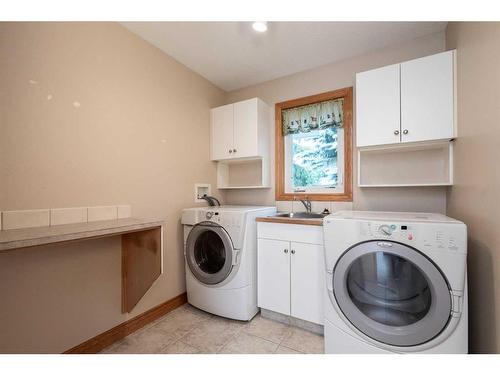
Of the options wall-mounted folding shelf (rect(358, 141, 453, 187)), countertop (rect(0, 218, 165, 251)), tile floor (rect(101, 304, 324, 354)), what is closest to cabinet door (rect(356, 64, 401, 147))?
wall-mounted folding shelf (rect(358, 141, 453, 187))

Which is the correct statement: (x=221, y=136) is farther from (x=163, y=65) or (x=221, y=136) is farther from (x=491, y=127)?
(x=491, y=127)

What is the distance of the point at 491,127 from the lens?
1.04m

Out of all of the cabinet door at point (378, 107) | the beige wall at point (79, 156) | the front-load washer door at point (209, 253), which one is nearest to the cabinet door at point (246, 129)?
the beige wall at point (79, 156)

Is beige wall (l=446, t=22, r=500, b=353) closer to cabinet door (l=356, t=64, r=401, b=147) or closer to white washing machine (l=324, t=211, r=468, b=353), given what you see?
white washing machine (l=324, t=211, r=468, b=353)

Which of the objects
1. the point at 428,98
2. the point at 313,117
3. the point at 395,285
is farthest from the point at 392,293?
the point at 313,117

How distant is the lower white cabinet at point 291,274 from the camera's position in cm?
167

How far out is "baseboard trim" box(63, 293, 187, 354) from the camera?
1.47 metres

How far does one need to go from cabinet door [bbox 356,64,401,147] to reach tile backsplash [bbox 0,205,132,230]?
6.53 feet

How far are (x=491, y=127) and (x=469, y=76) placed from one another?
0.45 meters

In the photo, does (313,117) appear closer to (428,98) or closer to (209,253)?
(428,98)

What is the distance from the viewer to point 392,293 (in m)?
1.26

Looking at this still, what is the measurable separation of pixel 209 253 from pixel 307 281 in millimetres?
893

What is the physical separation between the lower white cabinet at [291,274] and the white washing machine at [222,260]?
103 millimetres

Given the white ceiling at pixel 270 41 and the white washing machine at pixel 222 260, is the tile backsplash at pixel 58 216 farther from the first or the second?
the white ceiling at pixel 270 41
